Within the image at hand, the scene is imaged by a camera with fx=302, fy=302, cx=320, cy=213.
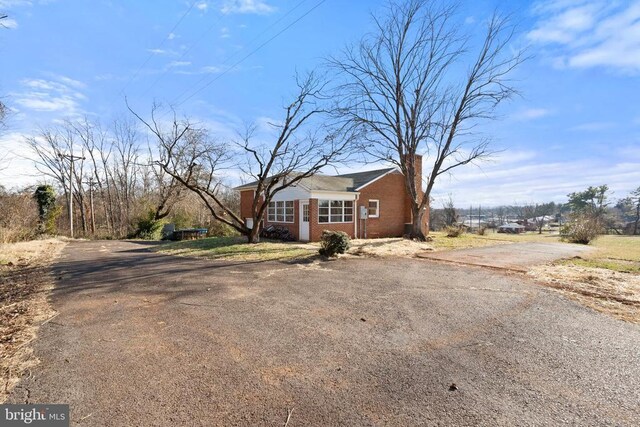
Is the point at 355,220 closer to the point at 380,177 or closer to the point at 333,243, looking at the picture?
the point at 380,177

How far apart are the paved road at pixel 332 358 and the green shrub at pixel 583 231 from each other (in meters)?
17.2

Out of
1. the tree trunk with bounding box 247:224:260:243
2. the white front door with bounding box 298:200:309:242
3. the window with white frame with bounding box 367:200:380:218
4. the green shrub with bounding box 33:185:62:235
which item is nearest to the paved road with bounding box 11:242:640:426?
the tree trunk with bounding box 247:224:260:243

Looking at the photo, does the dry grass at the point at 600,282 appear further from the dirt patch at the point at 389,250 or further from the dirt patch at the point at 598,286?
the dirt patch at the point at 389,250

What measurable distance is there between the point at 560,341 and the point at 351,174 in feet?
71.0

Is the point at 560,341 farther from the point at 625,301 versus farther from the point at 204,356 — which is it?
the point at 204,356

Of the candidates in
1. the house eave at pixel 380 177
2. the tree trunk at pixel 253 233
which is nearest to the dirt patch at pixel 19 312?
the tree trunk at pixel 253 233

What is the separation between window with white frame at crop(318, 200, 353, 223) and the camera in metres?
17.4

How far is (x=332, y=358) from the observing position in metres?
3.53

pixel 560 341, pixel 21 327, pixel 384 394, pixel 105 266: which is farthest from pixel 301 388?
pixel 105 266

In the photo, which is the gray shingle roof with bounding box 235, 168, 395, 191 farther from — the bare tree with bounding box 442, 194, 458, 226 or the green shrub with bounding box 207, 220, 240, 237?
the bare tree with bounding box 442, 194, 458, 226

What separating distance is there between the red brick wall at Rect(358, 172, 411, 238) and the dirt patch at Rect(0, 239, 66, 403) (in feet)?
49.0

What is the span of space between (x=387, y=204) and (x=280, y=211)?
23.9 feet

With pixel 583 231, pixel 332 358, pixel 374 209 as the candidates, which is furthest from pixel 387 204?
pixel 332 358

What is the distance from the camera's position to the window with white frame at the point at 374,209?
19.8 m
